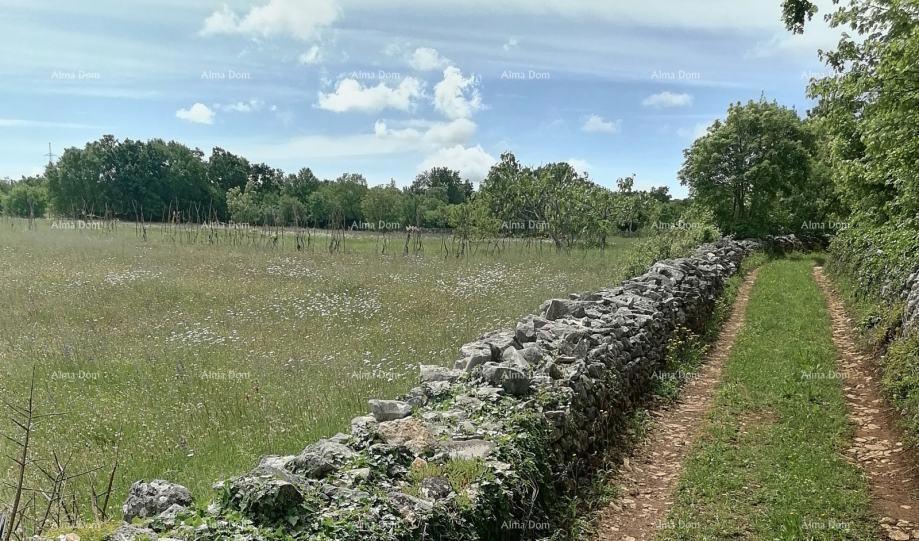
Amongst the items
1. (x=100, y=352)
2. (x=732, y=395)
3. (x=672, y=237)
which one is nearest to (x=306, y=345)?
(x=100, y=352)

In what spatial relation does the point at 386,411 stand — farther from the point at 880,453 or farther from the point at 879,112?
the point at 879,112

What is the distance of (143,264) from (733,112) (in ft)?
101

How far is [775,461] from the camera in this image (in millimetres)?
6102

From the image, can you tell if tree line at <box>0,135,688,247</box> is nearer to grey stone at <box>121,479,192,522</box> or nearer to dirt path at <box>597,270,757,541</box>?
dirt path at <box>597,270,757,541</box>

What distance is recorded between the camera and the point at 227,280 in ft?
52.9

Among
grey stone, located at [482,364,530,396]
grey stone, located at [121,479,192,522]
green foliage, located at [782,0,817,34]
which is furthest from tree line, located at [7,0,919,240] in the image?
grey stone, located at [121,479,192,522]

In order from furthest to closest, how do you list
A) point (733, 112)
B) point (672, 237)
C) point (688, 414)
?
point (733, 112) < point (672, 237) < point (688, 414)

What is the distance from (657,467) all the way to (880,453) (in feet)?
8.19

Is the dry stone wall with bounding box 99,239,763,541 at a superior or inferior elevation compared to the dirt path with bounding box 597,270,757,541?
superior

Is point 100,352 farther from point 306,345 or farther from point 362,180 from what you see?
point 362,180

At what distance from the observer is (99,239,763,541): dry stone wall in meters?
3.21

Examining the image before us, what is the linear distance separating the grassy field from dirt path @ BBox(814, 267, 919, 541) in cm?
520

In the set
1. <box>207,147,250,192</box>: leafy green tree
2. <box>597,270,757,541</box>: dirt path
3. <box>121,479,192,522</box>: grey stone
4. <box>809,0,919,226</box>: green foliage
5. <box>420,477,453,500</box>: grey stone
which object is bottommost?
<box>597,270,757,541</box>: dirt path

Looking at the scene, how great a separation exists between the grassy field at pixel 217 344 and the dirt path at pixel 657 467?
9.57 feet
